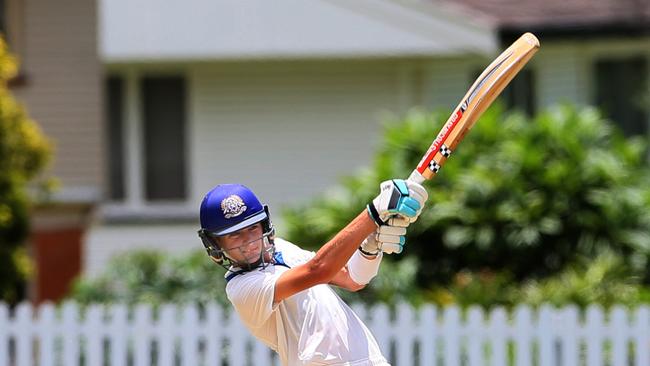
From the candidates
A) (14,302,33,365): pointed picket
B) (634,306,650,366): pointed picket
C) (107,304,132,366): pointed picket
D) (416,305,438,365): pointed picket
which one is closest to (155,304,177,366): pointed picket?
(107,304,132,366): pointed picket

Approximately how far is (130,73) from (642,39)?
16.1 ft

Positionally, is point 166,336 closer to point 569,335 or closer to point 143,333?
point 143,333

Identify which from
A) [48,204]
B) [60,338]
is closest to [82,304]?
[60,338]

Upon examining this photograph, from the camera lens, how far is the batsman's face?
4523 millimetres

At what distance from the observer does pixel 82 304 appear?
9.27 meters

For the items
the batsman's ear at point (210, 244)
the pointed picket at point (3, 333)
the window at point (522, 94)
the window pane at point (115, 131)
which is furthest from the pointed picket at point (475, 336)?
the window pane at point (115, 131)

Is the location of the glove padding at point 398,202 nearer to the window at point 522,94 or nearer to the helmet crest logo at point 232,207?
the helmet crest logo at point 232,207

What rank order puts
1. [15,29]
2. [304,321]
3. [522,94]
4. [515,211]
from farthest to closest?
[522,94] < [15,29] < [515,211] < [304,321]

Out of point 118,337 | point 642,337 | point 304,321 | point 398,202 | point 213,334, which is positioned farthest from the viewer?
point 118,337

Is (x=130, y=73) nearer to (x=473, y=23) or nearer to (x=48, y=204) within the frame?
(x=48, y=204)

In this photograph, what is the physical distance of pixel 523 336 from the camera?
8023mm

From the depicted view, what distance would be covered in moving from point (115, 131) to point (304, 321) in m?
9.03

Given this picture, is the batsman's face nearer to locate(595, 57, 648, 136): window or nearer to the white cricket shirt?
the white cricket shirt

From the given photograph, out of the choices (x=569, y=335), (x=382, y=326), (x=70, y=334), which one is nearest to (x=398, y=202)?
(x=382, y=326)
